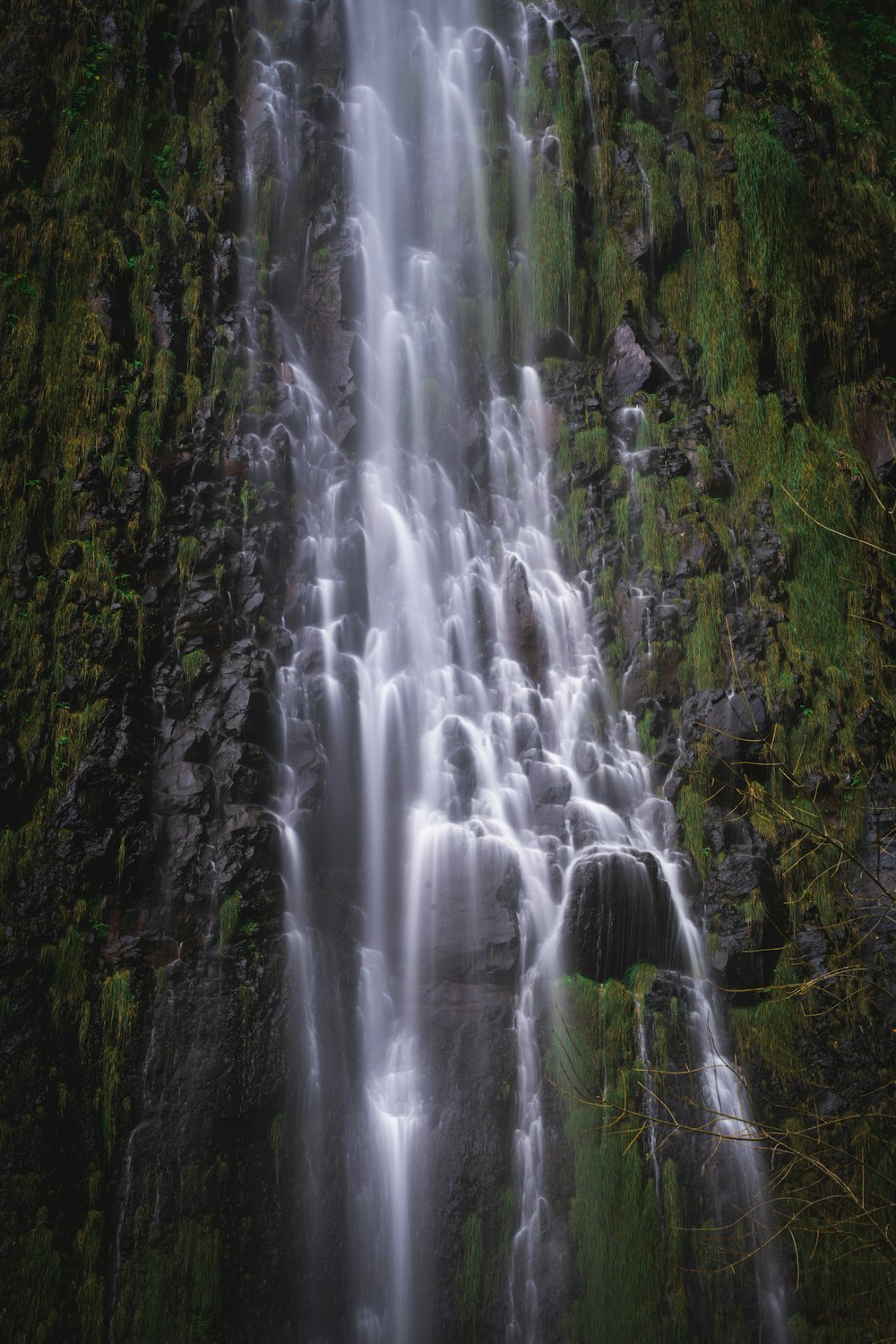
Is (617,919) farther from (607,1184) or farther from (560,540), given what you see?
(560,540)

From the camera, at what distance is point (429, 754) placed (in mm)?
12062

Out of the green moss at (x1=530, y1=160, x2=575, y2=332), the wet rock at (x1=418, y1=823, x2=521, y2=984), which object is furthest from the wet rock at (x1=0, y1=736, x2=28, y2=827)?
the green moss at (x1=530, y1=160, x2=575, y2=332)

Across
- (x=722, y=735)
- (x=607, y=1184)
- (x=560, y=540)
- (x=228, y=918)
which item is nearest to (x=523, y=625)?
(x=560, y=540)

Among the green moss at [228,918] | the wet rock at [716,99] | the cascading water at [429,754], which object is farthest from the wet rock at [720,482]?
the green moss at [228,918]

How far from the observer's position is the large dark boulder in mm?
10328

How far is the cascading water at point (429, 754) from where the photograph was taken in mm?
9383

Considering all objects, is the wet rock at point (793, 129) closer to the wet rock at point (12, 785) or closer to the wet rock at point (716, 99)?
the wet rock at point (716, 99)

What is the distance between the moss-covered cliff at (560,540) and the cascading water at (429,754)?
0.33m

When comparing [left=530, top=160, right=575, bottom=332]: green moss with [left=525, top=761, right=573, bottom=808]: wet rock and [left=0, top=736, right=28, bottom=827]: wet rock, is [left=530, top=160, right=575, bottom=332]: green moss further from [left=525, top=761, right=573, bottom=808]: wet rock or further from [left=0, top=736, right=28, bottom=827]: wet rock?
[left=0, top=736, right=28, bottom=827]: wet rock

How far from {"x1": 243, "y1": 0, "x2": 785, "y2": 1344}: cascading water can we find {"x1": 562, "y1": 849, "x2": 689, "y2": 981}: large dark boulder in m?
0.05

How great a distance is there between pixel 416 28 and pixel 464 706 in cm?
1402

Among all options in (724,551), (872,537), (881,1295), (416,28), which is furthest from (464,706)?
(416,28)

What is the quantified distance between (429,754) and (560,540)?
4286 millimetres

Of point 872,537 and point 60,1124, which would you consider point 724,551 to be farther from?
point 60,1124
